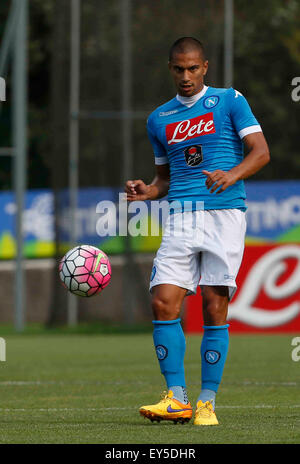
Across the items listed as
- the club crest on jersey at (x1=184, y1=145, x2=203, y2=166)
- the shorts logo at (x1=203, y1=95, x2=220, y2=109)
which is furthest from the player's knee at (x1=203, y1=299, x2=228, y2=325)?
the shorts logo at (x1=203, y1=95, x2=220, y2=109)

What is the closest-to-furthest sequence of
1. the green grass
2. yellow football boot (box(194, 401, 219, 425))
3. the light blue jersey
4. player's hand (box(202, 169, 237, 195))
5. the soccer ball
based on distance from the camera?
the green grass
player's hand (box(202, 169, 237, 195))
yellow football boot (box(194, 401, 219, 425))
the light blue jersey
the soccer ball

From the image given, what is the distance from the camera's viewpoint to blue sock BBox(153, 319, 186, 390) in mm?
7168

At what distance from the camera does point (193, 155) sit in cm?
728

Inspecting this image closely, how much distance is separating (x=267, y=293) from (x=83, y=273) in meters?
9.41

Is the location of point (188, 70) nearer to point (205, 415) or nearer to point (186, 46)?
point (186, 46)

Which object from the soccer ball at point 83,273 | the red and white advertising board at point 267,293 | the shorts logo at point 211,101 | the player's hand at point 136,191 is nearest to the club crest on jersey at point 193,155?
the shorts logo at point 211,101

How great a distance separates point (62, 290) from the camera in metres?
20.4

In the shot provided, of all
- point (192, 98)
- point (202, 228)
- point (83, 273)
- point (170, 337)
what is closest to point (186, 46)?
point (192, 98)

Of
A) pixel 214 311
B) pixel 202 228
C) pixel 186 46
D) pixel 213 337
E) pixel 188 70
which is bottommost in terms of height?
pixel 213 337

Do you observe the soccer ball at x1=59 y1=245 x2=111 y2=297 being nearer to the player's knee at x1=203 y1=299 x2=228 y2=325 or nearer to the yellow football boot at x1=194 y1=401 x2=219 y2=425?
the player's knee at x1=203 y1=299 x2=228 y2=325

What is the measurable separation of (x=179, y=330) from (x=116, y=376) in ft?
12.2

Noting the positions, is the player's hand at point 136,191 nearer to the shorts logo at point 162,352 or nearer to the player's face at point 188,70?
the player's face at point 188,70

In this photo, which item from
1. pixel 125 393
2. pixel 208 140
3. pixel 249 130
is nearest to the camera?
pixel 249 130
